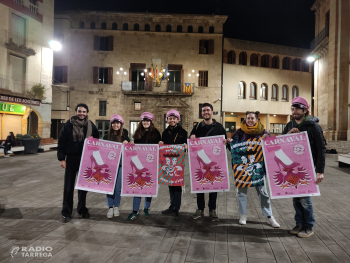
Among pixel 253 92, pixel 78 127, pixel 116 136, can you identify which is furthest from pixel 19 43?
pixel 253 92

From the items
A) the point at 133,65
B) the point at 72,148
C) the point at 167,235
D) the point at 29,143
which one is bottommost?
the point at 167,235

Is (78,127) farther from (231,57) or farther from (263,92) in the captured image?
(263,92)

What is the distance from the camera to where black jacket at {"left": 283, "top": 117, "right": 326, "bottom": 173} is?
4.00 meters

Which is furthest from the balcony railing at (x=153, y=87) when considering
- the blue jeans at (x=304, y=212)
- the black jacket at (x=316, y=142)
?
the blue jeans at (x=304, y=212)

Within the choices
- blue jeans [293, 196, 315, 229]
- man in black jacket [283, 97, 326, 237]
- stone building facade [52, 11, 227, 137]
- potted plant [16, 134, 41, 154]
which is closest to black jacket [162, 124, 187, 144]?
man in black jacket [283, 97, 326, 237]

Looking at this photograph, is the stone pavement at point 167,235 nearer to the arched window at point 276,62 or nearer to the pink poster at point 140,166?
the pink poster at point 140,166

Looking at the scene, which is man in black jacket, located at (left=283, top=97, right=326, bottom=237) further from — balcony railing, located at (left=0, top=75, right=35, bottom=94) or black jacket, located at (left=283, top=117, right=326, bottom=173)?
balcony railing, located at (left=0, top=75, right=35, bottom=94)

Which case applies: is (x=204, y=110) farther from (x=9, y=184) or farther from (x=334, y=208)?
(x=9, y=184)

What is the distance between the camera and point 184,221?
15.4ft

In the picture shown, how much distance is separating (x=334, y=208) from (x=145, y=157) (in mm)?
4284

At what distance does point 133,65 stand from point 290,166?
2858 cm

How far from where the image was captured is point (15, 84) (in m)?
21.7

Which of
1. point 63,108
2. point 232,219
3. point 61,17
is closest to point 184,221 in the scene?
point 232,219

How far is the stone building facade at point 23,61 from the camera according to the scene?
20984 mm
